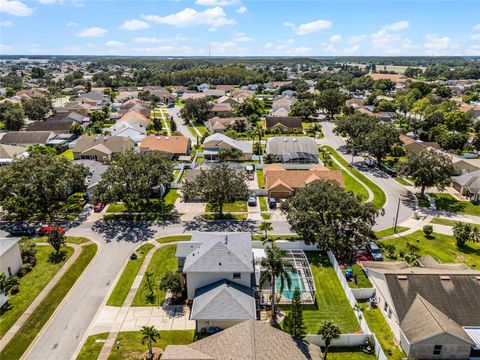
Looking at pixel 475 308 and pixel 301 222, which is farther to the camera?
pixel 301 222

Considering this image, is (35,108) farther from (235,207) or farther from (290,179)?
(290,179)

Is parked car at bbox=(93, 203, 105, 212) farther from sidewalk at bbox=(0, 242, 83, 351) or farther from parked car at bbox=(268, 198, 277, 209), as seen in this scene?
parked car at bbox=(268, 198, 277, 209)

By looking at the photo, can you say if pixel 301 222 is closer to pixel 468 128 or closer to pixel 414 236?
pixel 414 236

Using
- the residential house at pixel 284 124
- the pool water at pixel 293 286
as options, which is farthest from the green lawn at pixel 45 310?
the residential house at pixel 284 124

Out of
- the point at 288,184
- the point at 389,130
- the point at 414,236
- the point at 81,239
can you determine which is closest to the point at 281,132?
the point at 389,130

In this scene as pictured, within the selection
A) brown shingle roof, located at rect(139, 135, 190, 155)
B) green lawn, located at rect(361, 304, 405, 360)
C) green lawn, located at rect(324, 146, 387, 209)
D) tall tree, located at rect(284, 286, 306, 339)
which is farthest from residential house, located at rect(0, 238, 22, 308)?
green lawn, located at rect(324, 146, 387, 209)

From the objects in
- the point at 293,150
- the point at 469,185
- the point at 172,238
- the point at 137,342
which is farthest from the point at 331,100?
the point at 137,342
